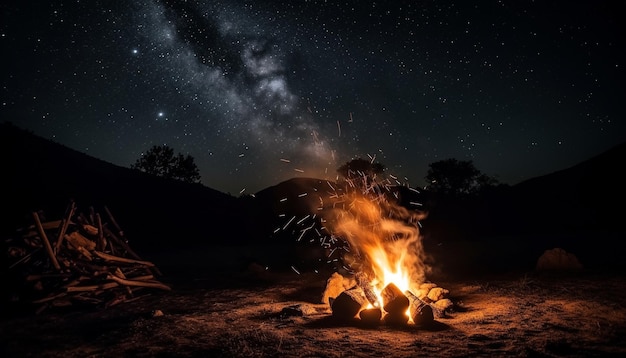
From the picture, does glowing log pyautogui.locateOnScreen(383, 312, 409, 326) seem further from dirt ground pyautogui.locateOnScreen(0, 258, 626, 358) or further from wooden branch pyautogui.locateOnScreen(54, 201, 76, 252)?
wooden branch pyautogui.locateOnScreen(54, 201, 76, 252)

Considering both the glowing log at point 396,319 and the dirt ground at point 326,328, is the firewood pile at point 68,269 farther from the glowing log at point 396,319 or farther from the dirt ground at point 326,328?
the glowing log at point 396,319

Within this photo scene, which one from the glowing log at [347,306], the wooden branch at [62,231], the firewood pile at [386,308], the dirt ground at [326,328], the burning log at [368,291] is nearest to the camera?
the dirt ground at [326,328]

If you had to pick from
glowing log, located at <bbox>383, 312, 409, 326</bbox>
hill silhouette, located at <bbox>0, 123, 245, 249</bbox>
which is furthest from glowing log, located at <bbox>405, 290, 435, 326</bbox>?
hill silhouette, located at <bbox>0, 123, 245, 249</bbox>

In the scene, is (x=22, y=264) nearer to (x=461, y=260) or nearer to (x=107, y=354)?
(x=107, y=354)

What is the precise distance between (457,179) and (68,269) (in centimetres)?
5021

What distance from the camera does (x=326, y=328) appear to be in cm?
670

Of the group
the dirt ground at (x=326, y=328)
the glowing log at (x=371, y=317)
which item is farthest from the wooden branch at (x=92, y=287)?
the glowing log at (x=371, y=317)

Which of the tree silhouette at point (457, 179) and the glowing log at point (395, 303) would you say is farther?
the tree silhouette at point (457, 179)

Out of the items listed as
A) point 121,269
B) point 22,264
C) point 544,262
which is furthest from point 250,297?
point 544,262

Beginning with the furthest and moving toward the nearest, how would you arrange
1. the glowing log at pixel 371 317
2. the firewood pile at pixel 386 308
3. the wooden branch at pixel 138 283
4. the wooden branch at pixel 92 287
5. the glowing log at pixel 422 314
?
the wooden branch at pixel 138 283, the wooden branch at pixel 92 287, the glowing log at pixel 371 317, the firewood pile at pixel 386 308, the glowing log at pixel 422 314

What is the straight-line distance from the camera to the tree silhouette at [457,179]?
164 ft

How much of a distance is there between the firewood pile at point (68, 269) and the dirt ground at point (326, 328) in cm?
45

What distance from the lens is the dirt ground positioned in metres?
5.27

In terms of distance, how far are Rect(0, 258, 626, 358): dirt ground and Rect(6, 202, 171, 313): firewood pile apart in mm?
445
